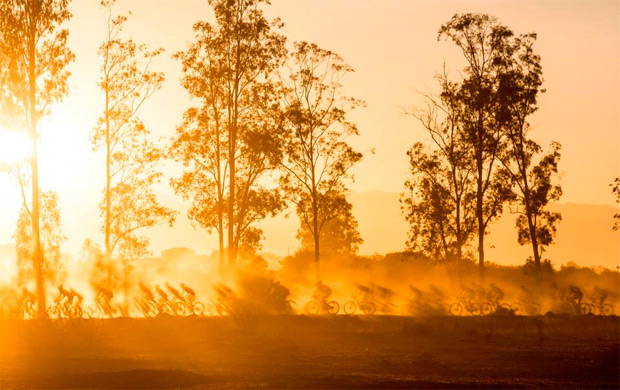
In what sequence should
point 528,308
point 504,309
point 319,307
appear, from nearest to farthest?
point 504,309, point 319,307, point 528,308

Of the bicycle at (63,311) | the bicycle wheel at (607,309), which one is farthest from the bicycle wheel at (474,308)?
the bicycle at (63,311)

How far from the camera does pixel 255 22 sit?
2270 inches

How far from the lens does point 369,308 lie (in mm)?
47219

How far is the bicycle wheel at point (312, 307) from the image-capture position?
46.4m

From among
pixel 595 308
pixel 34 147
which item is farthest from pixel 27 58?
pixel 595 308

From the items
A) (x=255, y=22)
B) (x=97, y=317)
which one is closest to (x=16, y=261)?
(x=97, y=317)

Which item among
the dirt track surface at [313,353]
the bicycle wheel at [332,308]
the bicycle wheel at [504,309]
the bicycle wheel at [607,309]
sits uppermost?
the bicycle wheel at [332,308]

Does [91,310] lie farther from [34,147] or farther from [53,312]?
[34,147]

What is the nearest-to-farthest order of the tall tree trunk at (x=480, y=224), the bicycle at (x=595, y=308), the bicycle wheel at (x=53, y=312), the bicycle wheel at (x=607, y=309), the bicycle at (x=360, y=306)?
the bicycle wheel at (x=53, y=312) → the bicycle at (x=360, y=306) → the bicycle at (x=595, y=308) → the bicycle wheel at (x=607, y=309) → the tall tree trunk at (x=480, y=224)

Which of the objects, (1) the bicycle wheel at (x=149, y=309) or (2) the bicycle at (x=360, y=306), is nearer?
(1) the bicycle wheel at (x=149, y=309)

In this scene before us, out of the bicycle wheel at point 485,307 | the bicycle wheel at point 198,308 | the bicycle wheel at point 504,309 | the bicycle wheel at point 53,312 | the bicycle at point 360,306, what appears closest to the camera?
the bicycle wheel at point 504,309

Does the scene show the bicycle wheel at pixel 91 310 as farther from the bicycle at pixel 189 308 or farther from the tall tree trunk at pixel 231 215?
the tall tree trunk at pixel 231 215

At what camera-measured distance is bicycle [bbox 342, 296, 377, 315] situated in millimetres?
Result: 47219

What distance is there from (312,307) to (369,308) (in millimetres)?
2838
